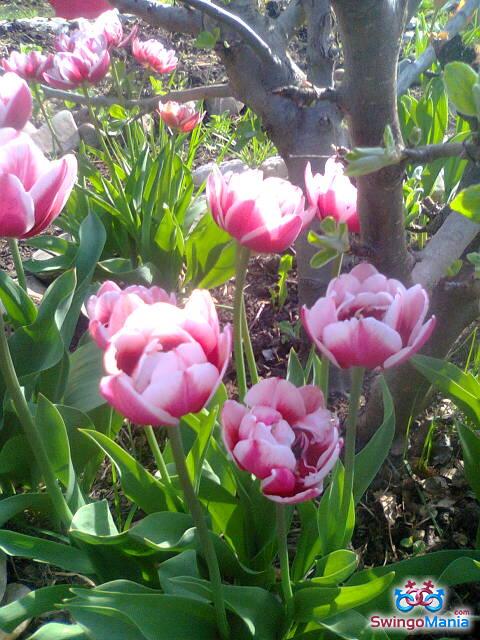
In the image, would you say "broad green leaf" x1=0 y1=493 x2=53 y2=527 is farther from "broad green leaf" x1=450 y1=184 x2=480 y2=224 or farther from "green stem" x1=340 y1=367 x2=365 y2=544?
"broad green leaf" x1=450 y1=184 x2=480 y2=224

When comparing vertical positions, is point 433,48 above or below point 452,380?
above

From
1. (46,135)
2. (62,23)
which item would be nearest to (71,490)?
(46,135)

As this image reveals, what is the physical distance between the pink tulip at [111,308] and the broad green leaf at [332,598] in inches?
20.0

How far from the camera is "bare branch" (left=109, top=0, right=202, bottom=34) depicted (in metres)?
1.89

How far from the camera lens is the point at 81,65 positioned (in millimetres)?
2113

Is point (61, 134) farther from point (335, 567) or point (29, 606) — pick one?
point (335, 567)

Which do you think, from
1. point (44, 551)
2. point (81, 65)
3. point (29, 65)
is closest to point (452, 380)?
point (44, 551)

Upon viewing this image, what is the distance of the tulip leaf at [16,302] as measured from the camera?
1.37 meters

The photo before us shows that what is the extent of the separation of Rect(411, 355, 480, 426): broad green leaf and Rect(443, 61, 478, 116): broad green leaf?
55 cm

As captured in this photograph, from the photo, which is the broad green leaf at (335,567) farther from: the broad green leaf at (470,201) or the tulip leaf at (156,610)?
the broad green leaf at (470,201)

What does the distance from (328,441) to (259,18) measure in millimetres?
1621

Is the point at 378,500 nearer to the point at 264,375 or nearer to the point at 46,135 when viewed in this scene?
the point at 264,375

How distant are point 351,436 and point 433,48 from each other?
1.66 m

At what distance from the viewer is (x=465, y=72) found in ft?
2.24
